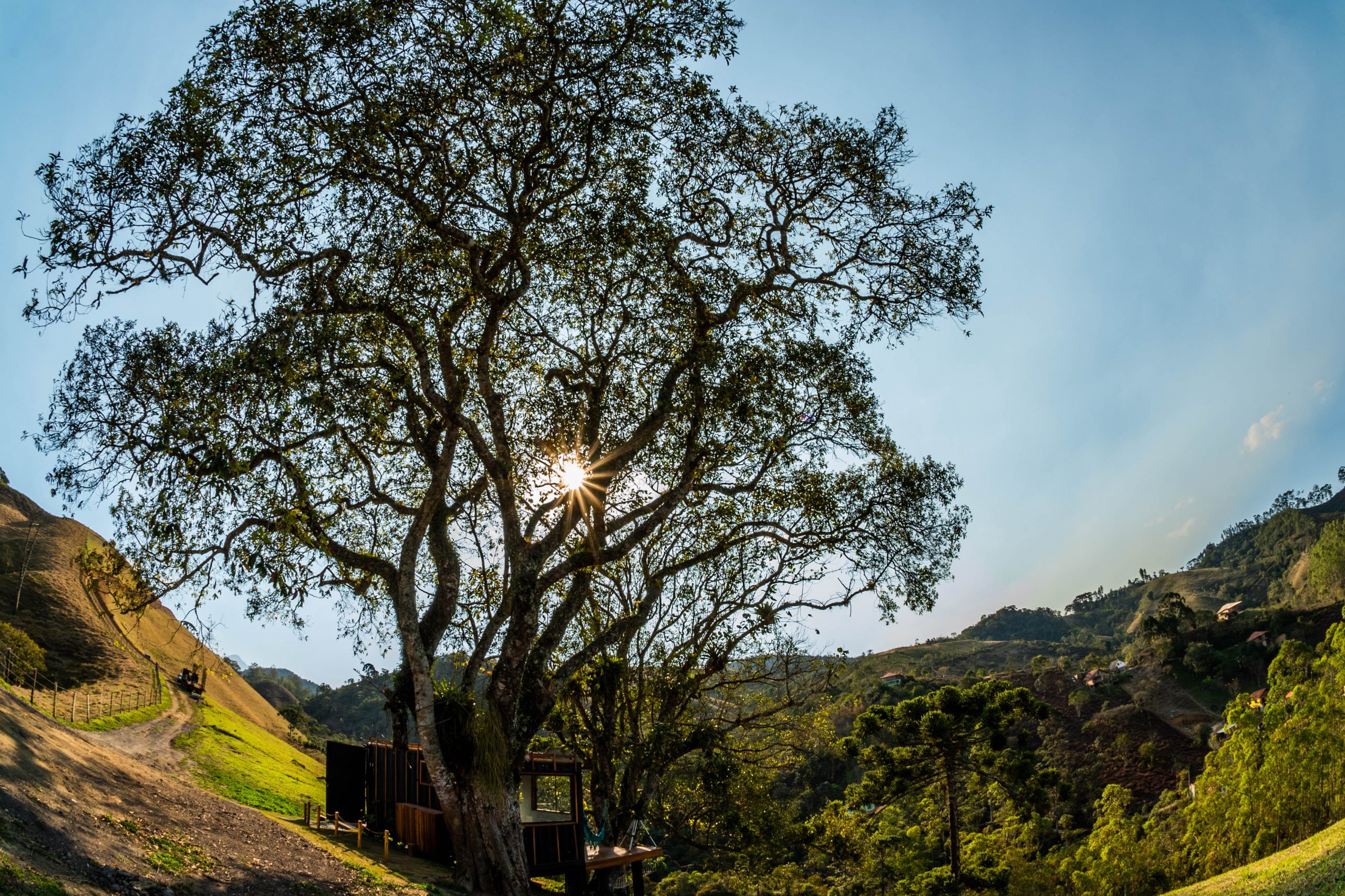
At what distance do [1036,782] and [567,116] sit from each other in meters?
22.4

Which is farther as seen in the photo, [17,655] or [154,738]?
[17,655]

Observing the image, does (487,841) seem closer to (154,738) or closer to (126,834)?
(126,834)

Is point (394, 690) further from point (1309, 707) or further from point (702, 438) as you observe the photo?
point (1309, 707)

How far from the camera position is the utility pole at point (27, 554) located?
43219mm

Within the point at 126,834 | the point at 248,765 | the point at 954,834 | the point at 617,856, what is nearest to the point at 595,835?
the point at 617,856

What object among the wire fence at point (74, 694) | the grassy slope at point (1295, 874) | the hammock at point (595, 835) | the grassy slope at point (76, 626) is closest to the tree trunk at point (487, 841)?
the hammock at point (595, 835)

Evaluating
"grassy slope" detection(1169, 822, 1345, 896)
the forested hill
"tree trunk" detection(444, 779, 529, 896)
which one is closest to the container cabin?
"tree trunk" detection(444, 779, 529, 896)

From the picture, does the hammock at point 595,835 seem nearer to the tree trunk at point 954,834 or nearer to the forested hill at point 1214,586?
the tree trunk at point 954,834

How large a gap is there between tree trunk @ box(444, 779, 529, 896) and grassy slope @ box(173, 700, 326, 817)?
1047cm

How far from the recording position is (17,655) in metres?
28.6

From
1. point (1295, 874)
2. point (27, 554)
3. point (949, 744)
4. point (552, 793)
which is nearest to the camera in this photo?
point (1295, 874)

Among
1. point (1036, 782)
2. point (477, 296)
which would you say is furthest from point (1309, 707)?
point (477, 296)

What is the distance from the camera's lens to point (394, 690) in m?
12.9

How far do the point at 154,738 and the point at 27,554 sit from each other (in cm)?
2550
